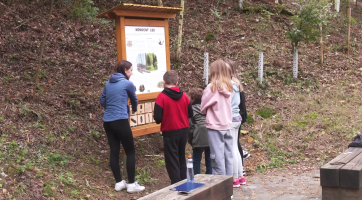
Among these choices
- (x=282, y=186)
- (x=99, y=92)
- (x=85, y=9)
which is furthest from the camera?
(x=99, y=92)

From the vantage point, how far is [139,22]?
677cm

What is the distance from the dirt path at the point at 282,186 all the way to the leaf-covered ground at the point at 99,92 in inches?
20.7

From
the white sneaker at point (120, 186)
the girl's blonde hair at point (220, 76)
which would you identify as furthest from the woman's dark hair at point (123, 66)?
the white sneaker at point (120, 186)

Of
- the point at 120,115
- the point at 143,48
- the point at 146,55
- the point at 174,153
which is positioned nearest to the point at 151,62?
the point at 146,55

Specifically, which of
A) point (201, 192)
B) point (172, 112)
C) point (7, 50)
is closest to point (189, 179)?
point (201, 192)

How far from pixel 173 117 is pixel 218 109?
0.71m

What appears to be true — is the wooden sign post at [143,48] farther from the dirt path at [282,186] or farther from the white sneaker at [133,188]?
the dirt path at [282,186]

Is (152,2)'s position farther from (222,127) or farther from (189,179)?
(189,179)

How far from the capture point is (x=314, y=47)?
1545cm

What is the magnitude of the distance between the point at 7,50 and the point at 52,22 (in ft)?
7.62

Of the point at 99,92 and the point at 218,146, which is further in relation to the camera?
the point at 99,92

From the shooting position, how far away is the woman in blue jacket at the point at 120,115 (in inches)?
234

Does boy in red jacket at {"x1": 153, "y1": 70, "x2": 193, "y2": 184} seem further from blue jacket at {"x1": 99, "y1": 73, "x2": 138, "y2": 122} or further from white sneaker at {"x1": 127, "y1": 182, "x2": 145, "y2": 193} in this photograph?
white sneaker at {"x1": 127, "y1": 182, "x2": 145, "y2": 193}

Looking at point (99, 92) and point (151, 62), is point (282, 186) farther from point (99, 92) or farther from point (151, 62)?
point (99, 92)
